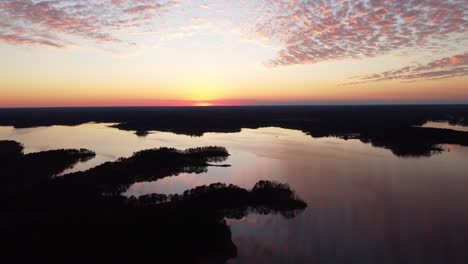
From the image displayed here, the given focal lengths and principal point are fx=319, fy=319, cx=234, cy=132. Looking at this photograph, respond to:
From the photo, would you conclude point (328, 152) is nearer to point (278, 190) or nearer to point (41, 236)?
point (278, 190)

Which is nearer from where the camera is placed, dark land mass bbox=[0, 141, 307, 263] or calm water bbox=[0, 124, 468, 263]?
dark land mass bbox=[0, 141, 307, 263]

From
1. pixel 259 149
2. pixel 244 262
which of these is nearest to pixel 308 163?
pixel 259 149

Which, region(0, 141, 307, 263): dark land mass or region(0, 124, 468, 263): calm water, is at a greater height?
region(0, 141, 307, 263): dark land mass

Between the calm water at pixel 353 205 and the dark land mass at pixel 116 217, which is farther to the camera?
the calm water at pixel 353 205

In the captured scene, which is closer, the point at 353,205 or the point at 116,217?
the point at 116,217

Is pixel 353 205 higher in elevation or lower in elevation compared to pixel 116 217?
lower

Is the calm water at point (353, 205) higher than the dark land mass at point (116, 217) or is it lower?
lower
